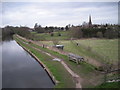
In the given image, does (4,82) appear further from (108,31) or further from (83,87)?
(108,31)

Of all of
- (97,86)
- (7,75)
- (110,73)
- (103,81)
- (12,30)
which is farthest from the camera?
(12,30)

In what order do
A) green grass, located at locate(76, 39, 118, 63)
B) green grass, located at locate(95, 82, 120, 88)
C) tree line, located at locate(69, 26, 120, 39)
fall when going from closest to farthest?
green grass, located at locate(95, 82, 120, 88), green grass, located at locate(76, 39, 118, 63), tree line, located at locate(69, 26, 120, 39)

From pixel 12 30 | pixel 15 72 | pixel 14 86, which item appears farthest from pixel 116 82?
pixel 12 30

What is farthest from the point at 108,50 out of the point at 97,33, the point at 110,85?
the point at 97,33

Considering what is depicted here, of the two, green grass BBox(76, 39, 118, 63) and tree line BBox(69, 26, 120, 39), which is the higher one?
tree line BBox(69, 26, 120, 39)

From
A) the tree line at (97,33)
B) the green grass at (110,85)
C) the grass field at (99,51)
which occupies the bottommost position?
the green grass at (110,85)

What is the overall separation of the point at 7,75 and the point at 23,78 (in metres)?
1.75

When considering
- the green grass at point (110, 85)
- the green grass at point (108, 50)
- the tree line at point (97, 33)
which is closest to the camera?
the green grass at point (110, 85)

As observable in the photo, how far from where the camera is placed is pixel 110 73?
10859 mm

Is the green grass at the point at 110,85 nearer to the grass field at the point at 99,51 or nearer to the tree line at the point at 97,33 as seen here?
the grass field at the point at 99,51

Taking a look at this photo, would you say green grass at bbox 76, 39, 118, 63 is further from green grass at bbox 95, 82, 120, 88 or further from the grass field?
green grass at bbox 95, 82, 120, 88

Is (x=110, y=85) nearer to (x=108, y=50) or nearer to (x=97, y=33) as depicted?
(x=108, y=50)

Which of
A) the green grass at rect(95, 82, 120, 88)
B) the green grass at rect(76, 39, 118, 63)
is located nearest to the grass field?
the green grass at rect(76, 39, 118, 63)

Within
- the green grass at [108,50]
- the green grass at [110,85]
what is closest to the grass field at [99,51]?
the green grass at [108,50]
